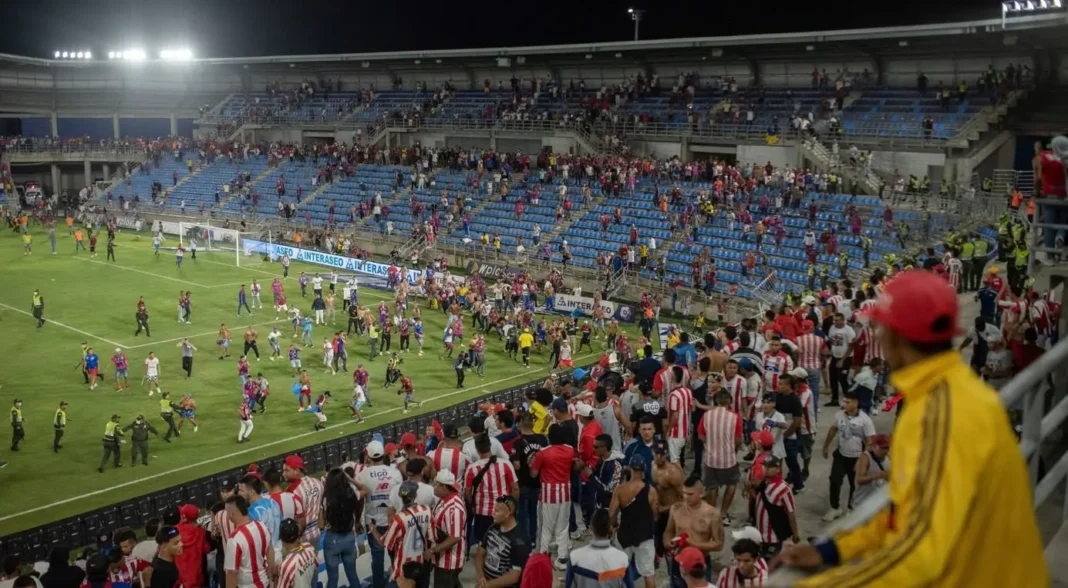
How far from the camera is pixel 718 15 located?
56219mm

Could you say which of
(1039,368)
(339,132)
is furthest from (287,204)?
(1039,368)

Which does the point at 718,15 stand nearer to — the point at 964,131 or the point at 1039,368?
the point at 964,131

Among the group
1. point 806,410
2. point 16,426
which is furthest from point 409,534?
point 16,426

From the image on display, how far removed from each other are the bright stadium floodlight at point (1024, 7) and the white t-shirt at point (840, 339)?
1063 inches

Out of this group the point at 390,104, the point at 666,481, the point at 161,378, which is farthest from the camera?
the point at 390,104

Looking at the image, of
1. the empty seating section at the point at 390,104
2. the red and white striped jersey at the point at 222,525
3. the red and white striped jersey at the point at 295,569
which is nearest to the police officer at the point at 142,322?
the red and white striped jersey at the point at 222,525

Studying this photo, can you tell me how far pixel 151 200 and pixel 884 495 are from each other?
67872mm

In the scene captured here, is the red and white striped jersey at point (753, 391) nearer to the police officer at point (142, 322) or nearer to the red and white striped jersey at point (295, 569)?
the red and white striped jersey at point (295, 569)

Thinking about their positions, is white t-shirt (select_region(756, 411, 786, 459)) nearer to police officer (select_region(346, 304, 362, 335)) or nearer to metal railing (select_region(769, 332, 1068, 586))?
metal railing (select_region(769, 332, 1068, 586))

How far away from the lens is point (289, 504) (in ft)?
32.8

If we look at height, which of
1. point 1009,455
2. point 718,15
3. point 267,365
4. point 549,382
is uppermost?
point 718,15

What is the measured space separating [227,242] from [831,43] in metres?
36.2

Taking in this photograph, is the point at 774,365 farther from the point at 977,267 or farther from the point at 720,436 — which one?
the point at 977,267

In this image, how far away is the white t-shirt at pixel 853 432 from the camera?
9.88 metres
